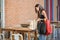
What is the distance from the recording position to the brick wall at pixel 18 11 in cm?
651

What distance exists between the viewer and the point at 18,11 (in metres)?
6.76

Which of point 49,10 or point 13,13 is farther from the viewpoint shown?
point 49,10

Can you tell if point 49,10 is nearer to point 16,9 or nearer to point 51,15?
point 51,15

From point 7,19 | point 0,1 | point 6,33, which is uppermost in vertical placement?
point 0,1

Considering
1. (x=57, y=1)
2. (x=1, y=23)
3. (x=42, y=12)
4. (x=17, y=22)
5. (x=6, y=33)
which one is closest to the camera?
(x=42, y=12)

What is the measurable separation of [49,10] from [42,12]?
517cm

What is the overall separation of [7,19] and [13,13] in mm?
355

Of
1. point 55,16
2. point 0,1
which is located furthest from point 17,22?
point 55,16

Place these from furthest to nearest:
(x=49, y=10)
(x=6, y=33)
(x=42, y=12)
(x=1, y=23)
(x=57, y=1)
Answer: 1. (x=57, y=1)
2. (x=49, y=10)
3. (x=1, y=23)
4. (x=6, y=33)
5. (x=42, y=12)

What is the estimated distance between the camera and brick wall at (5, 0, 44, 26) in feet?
21.4

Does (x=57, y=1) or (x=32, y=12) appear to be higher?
(x=57, y=1)

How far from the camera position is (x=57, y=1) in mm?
10062

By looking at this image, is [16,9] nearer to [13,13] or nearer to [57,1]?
[13,13]

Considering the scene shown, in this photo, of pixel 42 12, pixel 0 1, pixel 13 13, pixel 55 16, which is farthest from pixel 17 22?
pixel 55 16
